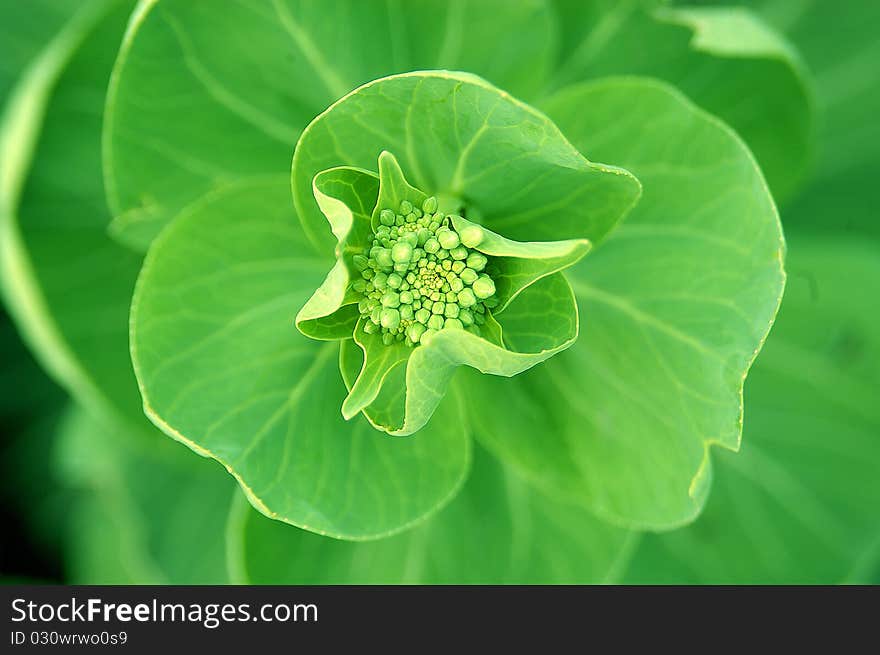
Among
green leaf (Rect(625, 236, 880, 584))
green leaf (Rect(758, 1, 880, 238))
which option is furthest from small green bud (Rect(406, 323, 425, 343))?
green leaf (Rect(758, 1, 880, 238))

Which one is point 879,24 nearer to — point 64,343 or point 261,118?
point 261,118

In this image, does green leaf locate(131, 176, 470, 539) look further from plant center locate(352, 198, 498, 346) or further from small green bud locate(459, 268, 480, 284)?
small green bud locate(459, 268, 480, 284)

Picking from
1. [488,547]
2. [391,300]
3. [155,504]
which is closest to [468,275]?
[391,300]

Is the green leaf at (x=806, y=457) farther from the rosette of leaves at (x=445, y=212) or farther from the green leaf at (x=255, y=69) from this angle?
the green leaf at (x=255, y=69)

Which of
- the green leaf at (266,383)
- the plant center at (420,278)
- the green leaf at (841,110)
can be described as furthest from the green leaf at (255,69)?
the green leaf at (841,110)

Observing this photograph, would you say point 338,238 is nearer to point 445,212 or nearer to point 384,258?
point 384,258

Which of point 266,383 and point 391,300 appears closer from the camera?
point 391,300
